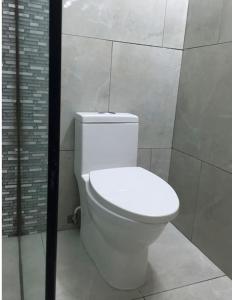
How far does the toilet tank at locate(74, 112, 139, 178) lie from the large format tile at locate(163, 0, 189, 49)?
0.54 metres

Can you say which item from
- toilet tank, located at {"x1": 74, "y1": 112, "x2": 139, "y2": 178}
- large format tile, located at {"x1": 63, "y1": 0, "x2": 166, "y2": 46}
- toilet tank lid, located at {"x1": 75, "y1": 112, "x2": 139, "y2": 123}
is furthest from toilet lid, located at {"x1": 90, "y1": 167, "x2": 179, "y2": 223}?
large format tile, located at {"x1": 63, "y1": 0, "x2": 166, "y2": 46}

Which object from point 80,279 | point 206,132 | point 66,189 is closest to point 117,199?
point 80,279

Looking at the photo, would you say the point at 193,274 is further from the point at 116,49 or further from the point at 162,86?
the point at 116,49

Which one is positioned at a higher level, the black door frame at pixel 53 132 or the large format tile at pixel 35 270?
the black door frame at pixel 53 132

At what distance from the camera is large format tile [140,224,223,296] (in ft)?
4.42

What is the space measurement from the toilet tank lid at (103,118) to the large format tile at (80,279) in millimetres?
725

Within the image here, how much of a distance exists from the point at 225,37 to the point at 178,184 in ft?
2.99

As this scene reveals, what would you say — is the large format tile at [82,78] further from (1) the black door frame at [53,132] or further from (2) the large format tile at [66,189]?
(1) the black door frame at [53,132]

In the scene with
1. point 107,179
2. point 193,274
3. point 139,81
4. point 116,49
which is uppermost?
point 116,49

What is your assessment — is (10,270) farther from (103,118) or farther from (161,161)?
(161,161)

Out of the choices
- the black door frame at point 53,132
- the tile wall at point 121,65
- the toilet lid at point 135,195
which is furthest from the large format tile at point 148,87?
the black door frame at point 53,132

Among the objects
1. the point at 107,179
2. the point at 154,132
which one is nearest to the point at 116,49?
the point at 154,132

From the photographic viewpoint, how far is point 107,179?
1.31m

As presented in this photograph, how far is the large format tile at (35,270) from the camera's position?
73 centimetres
